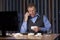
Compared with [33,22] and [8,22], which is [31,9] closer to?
[33,22]

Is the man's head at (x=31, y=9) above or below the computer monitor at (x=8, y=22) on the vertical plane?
above

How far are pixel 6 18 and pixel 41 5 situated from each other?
252cm

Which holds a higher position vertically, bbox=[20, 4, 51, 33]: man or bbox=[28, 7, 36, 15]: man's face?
bbox=[28, 7, 36, 15]: man's face

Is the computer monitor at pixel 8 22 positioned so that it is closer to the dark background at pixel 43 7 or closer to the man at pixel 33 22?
the man at pixel 33 22

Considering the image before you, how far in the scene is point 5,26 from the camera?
10.3 feet

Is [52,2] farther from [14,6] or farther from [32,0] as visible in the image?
[14,6]

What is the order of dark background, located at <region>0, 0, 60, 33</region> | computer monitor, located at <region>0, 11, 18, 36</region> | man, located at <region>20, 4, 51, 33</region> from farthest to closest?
1. dark background, located at <region>0, 0, 60, 33</region>
2. man, located at <region>20, 4, 51, 33</region>
3. computer monitor, located at <region>0, 11, 18, 36</region>

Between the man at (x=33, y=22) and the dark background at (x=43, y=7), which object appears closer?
the man at (x=33, y=22)

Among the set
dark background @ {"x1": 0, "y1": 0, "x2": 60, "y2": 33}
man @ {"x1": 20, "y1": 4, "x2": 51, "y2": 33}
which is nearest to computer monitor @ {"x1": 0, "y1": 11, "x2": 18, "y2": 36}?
man @ {"x1": 20, "y1": 4, "x2": 51, "y2": 33}

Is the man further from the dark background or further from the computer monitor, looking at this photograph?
the dark background

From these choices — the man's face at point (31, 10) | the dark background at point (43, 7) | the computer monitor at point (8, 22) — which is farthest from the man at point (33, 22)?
the dark background at point (43, 7)

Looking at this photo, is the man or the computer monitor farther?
the man

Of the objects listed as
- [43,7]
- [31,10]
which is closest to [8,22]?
[31,10]

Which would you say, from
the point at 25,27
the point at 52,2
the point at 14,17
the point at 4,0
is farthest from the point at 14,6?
the point at 14,17
